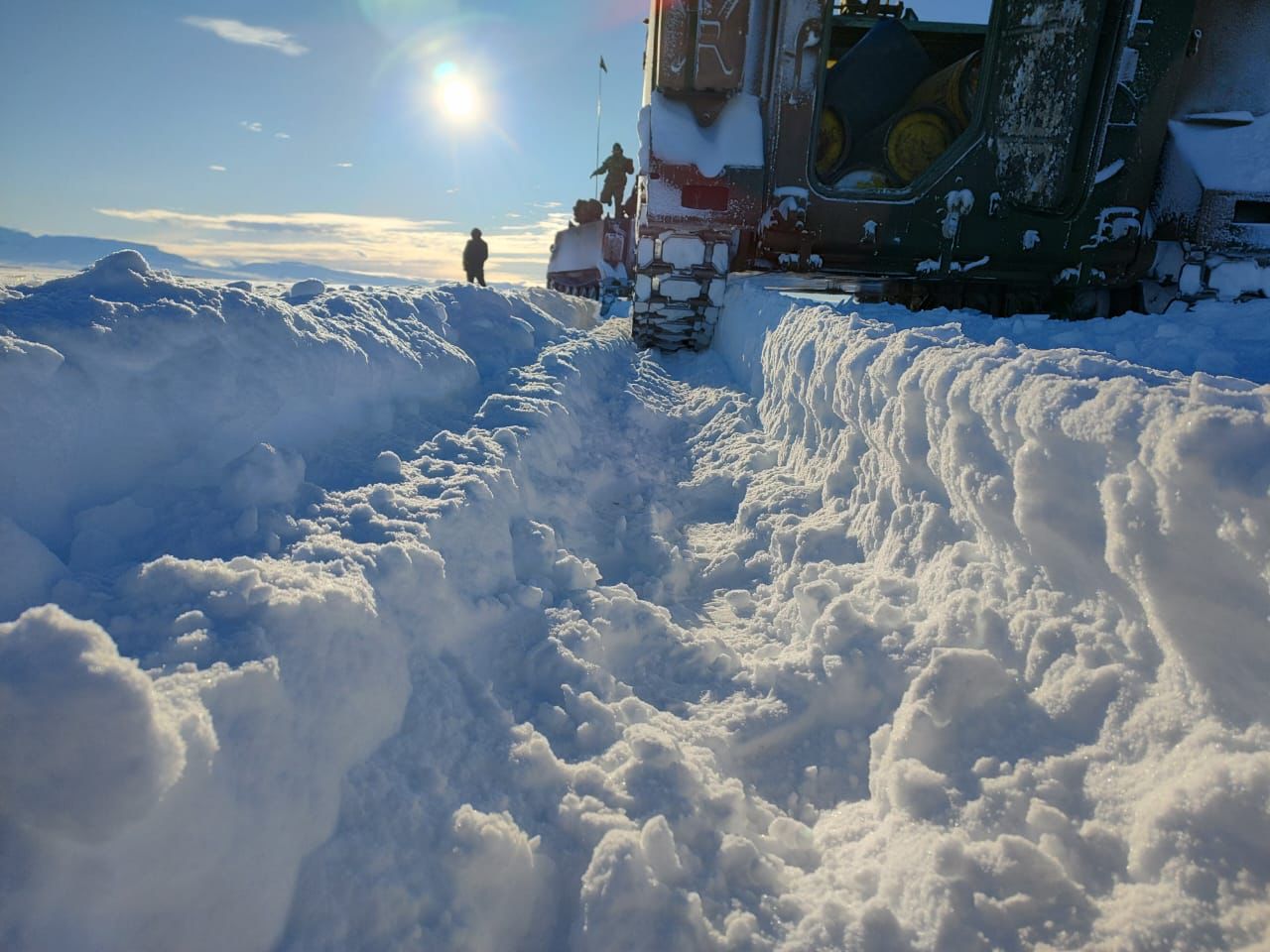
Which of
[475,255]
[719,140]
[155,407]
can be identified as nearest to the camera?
[155,407]

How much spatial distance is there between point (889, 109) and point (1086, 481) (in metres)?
6.58

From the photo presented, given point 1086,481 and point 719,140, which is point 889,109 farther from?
point 1086,481

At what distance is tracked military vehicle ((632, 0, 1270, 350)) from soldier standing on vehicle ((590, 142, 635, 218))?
707 centimetres

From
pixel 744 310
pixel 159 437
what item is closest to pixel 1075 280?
pixel 744 310

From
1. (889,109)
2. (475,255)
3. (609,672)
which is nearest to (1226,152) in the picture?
(889,109)

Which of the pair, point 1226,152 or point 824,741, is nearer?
point 824,741

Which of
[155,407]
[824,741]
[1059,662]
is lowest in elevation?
[824,741]

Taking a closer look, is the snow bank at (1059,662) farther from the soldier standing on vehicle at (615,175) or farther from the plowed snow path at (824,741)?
the soldier standing on vehicle at (615,175)

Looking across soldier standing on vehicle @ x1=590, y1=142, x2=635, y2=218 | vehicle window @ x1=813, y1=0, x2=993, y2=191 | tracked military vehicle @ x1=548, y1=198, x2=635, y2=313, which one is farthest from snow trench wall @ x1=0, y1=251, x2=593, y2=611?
soldier standing on vehicle @ x1=590, y1=142, x2=635, y2=218

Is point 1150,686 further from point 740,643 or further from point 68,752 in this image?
point 68,752

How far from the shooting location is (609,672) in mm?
1958

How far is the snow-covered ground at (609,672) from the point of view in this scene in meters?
1.14

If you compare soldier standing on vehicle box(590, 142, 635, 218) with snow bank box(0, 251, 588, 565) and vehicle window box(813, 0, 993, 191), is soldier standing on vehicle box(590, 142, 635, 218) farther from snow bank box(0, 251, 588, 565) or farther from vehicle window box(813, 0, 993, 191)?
snow bank box(0, 251, 588, 565)

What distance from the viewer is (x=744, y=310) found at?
5.37 meters
